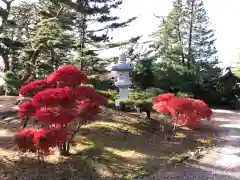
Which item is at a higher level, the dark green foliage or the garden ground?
the dark green foliage

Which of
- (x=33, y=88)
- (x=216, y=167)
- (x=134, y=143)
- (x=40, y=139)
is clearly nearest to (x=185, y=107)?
(x=134, y=143)

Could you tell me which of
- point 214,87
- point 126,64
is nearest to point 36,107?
point 126,64

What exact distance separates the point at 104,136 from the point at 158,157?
1806 mm

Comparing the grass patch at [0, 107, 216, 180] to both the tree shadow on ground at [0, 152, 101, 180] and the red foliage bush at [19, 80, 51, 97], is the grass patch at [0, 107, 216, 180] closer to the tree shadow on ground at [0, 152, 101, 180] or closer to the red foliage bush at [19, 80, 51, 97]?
the tree shadow on ground at [0, 152, 101, 180]

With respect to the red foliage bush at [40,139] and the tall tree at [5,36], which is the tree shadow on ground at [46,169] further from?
the tall tree at [5,36]

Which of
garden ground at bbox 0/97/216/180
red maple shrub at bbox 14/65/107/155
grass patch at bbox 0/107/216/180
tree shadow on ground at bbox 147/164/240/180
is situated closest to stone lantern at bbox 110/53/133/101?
garden ground at bbox 0/97/216/180

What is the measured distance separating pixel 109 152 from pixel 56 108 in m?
2.18

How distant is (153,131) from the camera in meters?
10.3

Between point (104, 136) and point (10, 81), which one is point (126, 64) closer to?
point (104, 136)

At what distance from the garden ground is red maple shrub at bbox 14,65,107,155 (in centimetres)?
56

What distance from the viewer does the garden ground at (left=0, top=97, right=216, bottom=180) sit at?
642 cm

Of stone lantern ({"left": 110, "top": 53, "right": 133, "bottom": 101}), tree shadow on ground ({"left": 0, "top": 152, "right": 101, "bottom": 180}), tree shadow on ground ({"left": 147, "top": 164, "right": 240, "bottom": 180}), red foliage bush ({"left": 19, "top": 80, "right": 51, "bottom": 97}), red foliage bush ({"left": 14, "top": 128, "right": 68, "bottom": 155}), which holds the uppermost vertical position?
stone lantern ({"left": 110, "top": 53, "right": 133, "bottom": 101})

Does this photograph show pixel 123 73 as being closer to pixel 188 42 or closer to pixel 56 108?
pixel 56 108

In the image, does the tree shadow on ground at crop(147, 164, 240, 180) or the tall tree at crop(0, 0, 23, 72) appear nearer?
the tree shadow on ground at crop(147, 164, 240, 180)
